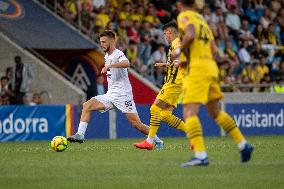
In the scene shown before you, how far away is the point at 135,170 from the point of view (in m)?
13.1

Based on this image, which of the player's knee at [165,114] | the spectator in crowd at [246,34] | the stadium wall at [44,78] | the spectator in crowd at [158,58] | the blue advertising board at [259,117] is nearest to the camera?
the player's knee at [165,114]

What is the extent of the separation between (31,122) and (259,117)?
6.80 m

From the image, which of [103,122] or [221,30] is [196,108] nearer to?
[103,122]

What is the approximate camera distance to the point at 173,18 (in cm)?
3011

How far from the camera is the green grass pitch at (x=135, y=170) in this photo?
1140 cm

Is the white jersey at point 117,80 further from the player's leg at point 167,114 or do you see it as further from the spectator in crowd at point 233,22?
the spectator in crowd at point 233,22

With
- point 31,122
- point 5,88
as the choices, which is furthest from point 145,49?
point 31,122

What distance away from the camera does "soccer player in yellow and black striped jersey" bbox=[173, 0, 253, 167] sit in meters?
12.2

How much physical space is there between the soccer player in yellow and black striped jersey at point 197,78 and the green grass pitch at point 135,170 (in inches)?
15.7

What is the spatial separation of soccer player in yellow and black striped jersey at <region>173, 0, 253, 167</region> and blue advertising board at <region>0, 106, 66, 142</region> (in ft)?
37.3

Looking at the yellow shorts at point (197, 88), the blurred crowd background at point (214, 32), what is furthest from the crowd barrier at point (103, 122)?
the yellow shorts at point (197, 88)

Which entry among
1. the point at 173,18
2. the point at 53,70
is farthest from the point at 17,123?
the point at 173,18

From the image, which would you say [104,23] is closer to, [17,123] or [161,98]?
Result: [17,123]

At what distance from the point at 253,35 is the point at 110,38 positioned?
15.1 meters
